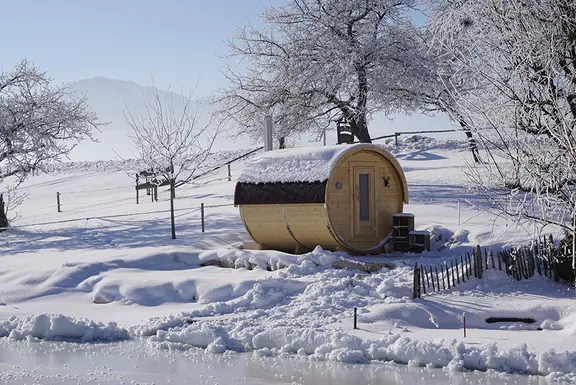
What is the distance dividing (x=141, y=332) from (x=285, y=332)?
8.83 feet

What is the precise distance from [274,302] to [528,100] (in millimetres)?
5799

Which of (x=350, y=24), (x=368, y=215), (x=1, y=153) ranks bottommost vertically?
(x=368, y=215)

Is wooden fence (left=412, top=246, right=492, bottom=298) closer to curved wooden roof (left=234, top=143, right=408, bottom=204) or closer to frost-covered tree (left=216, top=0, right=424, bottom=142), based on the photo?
curved wooden roof (left=234, top=143, right=408, bottom=204)

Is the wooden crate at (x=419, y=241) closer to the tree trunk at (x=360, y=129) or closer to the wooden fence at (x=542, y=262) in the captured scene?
the wooden fence at (x=542, y=262)

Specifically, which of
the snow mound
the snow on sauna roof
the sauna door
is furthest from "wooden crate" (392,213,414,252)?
the snow mound

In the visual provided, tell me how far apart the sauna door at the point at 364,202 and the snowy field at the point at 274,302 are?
3.92 ft

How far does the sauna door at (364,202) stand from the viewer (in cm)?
1992

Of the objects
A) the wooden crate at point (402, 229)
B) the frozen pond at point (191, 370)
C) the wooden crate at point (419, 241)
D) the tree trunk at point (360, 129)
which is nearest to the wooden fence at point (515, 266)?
the wooden crate at point (419, 241)

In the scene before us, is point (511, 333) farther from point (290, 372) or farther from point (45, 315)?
point (45, 315)

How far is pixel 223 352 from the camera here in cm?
1266

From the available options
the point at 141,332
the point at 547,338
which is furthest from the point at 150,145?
the point at 547,338

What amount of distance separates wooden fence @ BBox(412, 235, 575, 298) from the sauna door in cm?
374

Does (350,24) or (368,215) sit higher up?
(350,24)

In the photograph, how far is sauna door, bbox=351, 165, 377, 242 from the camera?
19.9 m
